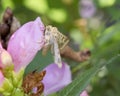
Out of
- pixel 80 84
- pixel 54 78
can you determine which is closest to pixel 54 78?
pixel 54 78

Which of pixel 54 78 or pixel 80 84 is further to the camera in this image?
pixel 54 78

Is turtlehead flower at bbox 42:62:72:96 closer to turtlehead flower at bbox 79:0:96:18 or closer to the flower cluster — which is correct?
the flower cluster

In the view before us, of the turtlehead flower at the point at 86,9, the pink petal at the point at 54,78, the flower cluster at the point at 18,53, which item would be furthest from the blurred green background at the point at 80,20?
the flower cluster at the point at 18,53

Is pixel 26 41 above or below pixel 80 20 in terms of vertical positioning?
above

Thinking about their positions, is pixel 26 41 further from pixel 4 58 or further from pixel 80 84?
pixel 80 84

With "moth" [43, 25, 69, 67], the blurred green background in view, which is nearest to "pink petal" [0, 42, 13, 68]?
"moth" [43, 25, 69, 67]
